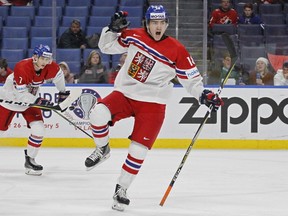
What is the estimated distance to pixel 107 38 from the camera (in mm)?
4809

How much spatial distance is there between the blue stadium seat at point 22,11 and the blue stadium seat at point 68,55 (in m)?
1.17

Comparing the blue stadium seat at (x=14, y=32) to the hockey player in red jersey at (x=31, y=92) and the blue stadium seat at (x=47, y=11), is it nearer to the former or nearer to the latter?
the blue stadium seat at (x=47, y=11)

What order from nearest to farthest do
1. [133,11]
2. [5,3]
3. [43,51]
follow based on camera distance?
[43,51], [133,11], [5,3]

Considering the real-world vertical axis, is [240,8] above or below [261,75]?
above

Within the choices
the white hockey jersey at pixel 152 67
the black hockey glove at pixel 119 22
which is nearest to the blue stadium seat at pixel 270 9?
the white hockey jersey at pixel 152 67

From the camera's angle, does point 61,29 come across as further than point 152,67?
Yes

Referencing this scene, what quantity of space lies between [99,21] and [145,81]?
15.0ft

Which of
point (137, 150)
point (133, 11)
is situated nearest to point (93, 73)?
point (133, 11)

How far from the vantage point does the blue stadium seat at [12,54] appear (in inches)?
335

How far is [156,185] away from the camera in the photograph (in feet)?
18.5

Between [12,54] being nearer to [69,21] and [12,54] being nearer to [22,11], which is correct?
[69,21]

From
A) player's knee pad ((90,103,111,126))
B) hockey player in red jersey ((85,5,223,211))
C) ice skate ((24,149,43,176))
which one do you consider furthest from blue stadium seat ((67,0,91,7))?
player's knee pad ((90,103,111,126))

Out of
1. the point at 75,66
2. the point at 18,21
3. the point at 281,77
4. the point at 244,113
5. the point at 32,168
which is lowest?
the point at 244,113

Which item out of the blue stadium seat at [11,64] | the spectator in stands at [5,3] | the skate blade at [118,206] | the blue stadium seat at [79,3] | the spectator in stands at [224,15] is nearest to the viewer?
the skate blade at [118,206]
